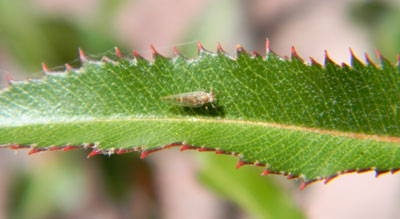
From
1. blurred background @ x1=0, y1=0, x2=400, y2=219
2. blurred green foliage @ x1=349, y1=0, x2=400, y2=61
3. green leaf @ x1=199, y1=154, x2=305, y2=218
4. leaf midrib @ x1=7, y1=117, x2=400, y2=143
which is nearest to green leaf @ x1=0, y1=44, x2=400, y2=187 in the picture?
leaf midrib @ x1=7, y1=117, x2=400, y2=143

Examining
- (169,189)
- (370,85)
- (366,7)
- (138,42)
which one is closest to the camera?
(370,85)

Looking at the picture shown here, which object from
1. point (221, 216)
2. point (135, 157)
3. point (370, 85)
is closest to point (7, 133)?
point (370, 85)

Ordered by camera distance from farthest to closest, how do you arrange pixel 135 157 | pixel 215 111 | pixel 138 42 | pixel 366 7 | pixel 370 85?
pixel 138 42
pixel 135 157
pixel 366 7
pixel 215 111
pixel 370 85

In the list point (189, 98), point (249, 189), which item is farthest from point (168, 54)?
point (189, 98)

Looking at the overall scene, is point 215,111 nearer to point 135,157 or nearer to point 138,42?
point 135,157

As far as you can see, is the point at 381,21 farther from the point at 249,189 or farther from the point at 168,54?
the point at 249,189

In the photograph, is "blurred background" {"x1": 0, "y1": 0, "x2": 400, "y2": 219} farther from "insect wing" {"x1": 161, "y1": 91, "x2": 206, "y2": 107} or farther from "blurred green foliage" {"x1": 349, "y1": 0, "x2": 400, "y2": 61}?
"insect wing" {"x1": 161, "y1": 91, "x2": 206, "y2": 107}

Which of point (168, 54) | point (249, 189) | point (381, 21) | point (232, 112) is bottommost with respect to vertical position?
point (249, 189)
